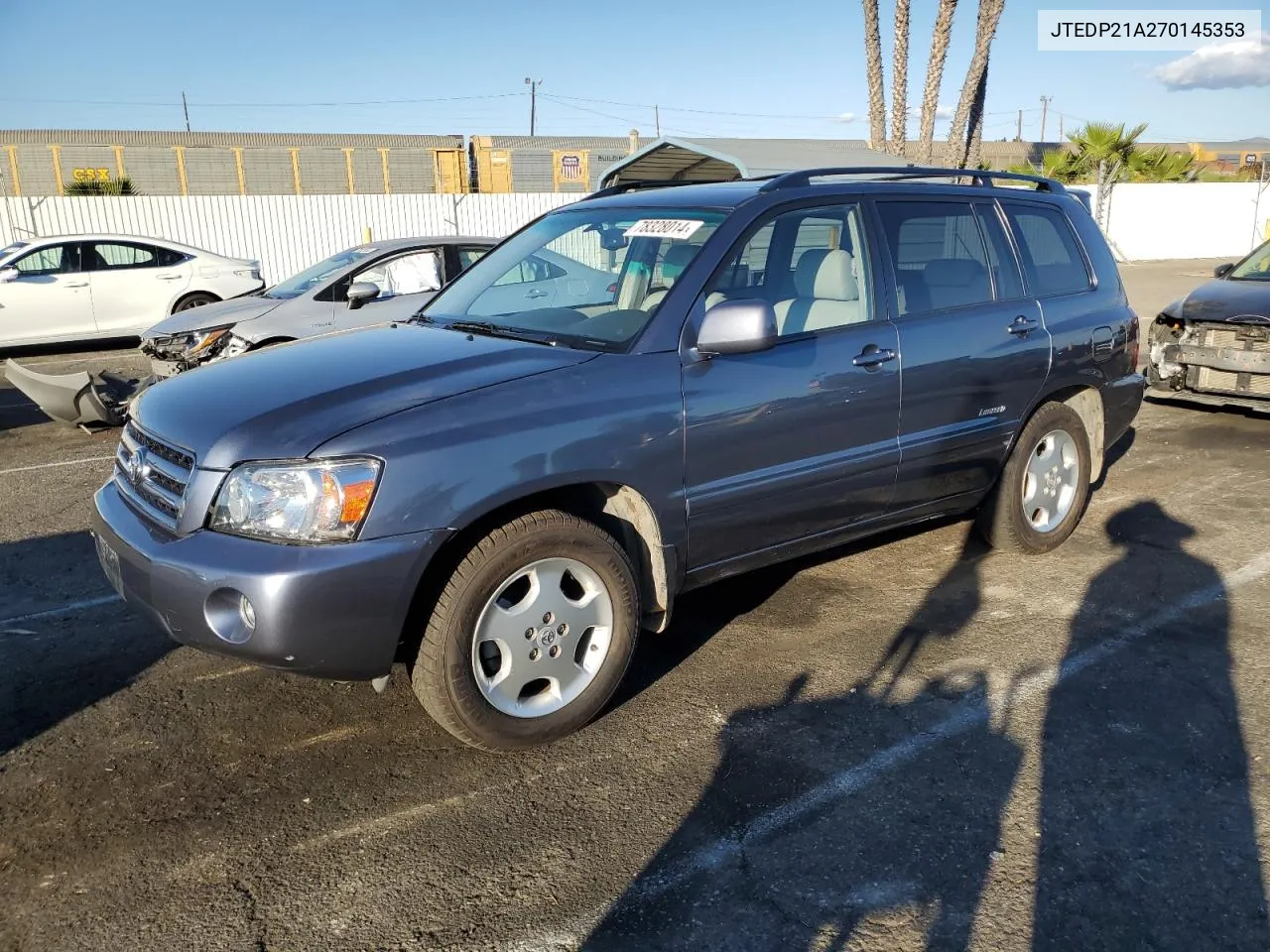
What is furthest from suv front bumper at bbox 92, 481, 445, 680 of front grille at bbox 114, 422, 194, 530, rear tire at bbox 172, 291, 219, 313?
rear tire at bbox 172, 291, 219, 313

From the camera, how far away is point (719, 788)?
3.16 meters

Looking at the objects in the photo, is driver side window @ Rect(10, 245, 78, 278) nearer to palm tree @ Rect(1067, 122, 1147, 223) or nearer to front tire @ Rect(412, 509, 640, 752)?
front tire @ Rect(412, 509, 640, 752)

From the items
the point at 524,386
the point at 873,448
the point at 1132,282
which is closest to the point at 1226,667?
the point at 873,448

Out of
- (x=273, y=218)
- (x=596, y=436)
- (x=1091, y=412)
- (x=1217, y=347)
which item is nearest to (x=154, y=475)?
(x=596, y=436)

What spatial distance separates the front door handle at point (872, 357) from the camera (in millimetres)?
4062

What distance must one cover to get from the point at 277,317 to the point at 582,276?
5137mm

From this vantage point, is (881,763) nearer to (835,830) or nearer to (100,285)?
(835,830)

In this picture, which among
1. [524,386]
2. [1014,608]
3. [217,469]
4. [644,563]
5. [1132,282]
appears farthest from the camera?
[1132,282]

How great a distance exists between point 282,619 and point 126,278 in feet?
41.1

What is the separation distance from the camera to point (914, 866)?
277 cm

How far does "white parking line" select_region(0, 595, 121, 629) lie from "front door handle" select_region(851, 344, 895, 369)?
11.3 ft

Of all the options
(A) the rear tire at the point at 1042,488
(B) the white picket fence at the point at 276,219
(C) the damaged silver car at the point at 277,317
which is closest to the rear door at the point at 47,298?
(B) the white picket fence at the point at 276,219

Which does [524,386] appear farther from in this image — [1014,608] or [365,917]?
[1014,608]

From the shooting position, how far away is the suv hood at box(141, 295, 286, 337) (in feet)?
29.2
